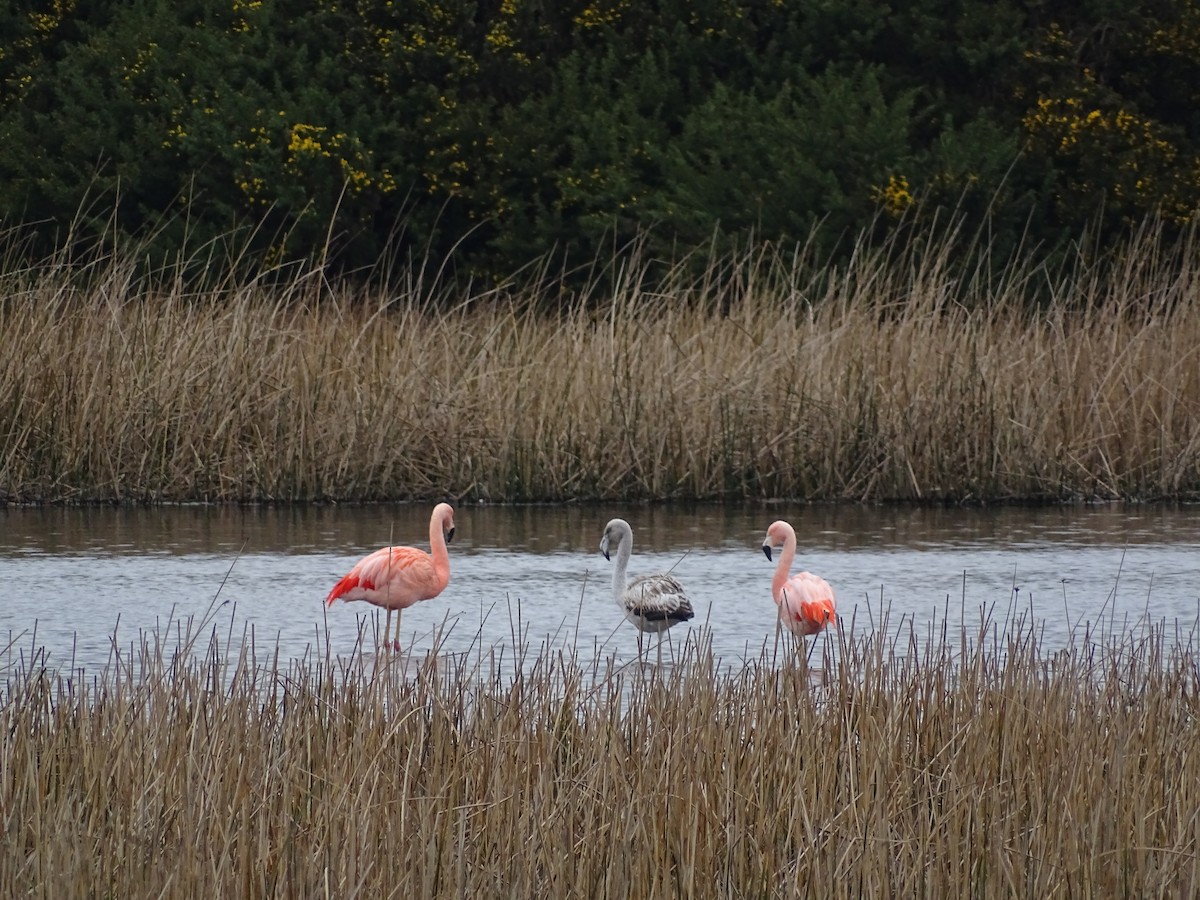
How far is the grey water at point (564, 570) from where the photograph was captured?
25.4 ft

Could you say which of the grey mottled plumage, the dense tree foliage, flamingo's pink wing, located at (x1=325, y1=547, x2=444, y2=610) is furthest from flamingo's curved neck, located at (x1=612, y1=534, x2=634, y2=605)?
the dense tree foliage

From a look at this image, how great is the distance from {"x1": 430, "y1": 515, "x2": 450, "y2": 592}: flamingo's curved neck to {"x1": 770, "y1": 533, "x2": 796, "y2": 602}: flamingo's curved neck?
134 cm

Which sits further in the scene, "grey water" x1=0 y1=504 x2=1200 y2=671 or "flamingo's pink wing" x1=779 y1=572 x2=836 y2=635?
"grey water" x1=0 y1=504 x2=1200 y2=671

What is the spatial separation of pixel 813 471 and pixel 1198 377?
8.41 ft

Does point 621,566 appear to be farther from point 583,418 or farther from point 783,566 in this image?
→ point 583,418

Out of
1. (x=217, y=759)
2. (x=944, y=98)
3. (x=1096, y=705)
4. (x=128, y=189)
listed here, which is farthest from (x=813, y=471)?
(x=128, y=189)

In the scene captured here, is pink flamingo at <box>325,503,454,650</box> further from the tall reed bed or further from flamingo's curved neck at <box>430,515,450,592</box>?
the tall reed bed

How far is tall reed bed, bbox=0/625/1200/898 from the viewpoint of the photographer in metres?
4.15

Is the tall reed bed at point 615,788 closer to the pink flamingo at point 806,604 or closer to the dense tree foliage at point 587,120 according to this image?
the pink flamingo at point 806,604

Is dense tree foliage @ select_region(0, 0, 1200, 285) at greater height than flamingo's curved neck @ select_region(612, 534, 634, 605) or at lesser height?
greater

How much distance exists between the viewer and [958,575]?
9.36 m

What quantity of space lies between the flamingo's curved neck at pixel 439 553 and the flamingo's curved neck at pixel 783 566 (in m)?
1.34

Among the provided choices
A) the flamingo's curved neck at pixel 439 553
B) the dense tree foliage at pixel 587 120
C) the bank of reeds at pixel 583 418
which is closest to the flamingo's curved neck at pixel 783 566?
the flamingo's curved neck at pixel 439 553

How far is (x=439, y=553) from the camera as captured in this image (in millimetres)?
8055
